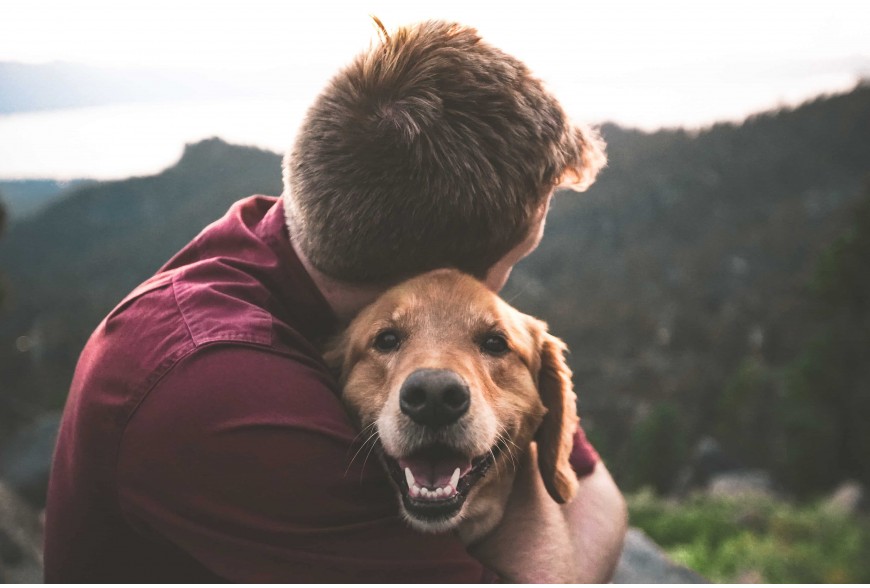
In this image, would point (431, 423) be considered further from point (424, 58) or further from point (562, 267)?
point (562, 267)

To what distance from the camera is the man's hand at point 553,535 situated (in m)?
2.83

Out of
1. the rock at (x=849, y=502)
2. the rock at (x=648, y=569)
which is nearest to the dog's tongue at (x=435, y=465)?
the rock at (x=648, y=569)

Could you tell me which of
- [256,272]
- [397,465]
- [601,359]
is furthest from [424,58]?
[601,359]

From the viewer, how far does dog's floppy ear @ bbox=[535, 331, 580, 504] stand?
122 inches

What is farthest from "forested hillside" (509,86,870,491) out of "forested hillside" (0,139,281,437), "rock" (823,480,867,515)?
"forested hillside" (0,139,281,437)

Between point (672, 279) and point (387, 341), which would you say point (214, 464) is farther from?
point (672, 279)

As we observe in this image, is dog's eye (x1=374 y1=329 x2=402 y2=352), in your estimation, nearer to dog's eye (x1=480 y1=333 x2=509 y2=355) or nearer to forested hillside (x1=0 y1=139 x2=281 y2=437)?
dog's eye (x1=480 y1=333 x2=509 y2=355)

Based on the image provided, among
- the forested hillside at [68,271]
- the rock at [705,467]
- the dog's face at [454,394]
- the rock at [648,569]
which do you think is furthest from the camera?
the forested hillside at [68,271]

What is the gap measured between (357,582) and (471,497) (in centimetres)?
84

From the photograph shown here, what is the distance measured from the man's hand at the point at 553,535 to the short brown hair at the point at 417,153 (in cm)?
124

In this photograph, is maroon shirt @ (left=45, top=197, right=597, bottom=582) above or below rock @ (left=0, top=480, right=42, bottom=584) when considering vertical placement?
above

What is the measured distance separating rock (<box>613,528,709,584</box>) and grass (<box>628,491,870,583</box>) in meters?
2.31

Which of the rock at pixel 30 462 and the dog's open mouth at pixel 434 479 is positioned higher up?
the dog's open mouth at pixel 434 479

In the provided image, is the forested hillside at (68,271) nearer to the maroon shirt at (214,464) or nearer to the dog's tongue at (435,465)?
the maroon shirt at (214,464)
